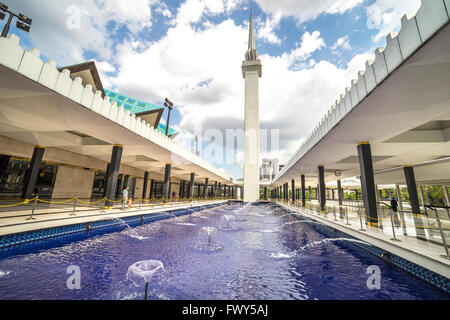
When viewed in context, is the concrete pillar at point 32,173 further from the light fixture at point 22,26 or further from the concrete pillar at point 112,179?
the light fixture at point 22,26

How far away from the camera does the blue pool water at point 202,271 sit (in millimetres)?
3625

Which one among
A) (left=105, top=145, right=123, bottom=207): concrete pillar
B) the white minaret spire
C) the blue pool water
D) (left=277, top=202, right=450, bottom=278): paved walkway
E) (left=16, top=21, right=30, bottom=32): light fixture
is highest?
the white minaret spire

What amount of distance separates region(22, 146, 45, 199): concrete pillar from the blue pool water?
9.10 metres

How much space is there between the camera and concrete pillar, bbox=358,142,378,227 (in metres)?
8.95

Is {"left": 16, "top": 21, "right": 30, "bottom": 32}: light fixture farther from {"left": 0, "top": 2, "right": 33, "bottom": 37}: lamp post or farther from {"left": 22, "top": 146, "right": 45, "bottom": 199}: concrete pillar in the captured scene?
{"left": 22, "top": 146, "right": 45, "bottom": 199}: concrete pillar

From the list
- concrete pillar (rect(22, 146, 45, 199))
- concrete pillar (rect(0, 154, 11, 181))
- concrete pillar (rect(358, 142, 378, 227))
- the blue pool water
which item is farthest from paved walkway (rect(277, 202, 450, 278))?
concrete pillar (rect(0, 154, 11, 181))

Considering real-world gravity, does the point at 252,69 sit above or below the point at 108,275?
above

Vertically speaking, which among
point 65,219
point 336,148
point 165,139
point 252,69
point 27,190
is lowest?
point 65,219

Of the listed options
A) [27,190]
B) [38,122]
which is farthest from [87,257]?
[27,190]

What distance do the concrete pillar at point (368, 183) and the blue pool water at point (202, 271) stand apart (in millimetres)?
2815

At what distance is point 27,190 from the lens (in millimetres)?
12562
